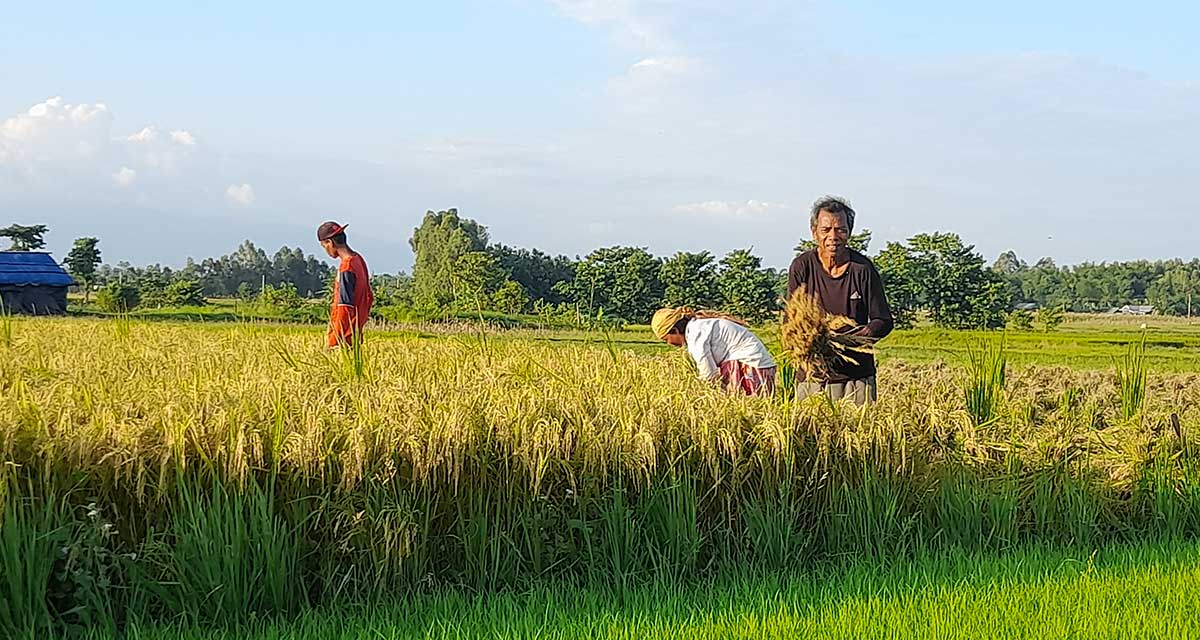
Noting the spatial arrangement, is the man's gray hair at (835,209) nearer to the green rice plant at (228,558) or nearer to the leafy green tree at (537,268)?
the green rice plant at (228,558)

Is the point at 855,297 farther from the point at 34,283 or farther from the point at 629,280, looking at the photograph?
the point at 34,283

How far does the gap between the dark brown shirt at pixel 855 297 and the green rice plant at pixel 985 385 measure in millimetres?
762

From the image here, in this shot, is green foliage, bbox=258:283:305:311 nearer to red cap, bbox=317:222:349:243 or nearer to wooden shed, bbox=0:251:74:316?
red cap, bbox=317:222:349:243

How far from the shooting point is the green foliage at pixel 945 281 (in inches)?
1503

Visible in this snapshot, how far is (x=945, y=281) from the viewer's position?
128 feet

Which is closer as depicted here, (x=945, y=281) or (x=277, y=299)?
(x=277, y=299)

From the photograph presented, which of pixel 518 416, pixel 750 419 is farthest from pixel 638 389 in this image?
pixel 518 416

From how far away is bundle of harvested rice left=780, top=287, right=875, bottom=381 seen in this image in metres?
6.36

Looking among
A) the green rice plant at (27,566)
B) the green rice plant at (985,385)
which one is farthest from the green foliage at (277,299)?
the green rice plant at (985,385)

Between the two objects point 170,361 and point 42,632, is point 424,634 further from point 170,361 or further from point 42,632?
point 170,361

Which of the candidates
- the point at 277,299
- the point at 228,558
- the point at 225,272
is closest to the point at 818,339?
the point at 228,558

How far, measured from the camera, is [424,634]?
3822mm

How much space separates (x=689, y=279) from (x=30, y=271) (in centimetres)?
2236

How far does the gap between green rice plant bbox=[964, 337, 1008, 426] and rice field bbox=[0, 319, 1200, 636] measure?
2cm
